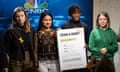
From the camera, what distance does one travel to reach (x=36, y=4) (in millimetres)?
4320

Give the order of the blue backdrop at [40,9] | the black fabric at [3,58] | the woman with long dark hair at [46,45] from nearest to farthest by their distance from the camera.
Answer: the black fabric at [3,58] → the woman with long dark hair at [46,45] → the blue backdrop at [40,9]

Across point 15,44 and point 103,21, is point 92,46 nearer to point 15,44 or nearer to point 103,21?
point 103,21

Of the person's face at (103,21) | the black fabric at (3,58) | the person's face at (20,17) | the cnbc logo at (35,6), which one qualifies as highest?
the cnbc logo at (35,6)

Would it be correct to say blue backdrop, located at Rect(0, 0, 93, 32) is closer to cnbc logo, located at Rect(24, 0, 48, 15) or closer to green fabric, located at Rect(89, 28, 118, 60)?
cnbc logo, located at Rect(24, 0, 48, 15)

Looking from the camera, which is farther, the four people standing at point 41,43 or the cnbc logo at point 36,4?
the cnbc logo at point 36,4

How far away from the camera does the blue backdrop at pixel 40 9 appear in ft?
13.7

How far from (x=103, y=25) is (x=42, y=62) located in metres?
0.92

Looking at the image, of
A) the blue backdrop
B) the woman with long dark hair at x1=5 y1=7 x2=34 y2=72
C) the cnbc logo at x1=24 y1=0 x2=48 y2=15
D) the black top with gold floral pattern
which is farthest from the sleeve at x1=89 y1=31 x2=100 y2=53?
the cnbc logo at x1=24 y1=0 x2=48 y2=15

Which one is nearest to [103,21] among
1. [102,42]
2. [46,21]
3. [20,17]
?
[102,42]

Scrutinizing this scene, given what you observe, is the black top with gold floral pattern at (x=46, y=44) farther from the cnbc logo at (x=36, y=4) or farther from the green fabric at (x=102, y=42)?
the cnbc logo at (x=36, y=4)

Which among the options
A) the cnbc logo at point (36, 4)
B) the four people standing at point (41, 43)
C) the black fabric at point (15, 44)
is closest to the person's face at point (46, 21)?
the four people standing at point (41, 43)

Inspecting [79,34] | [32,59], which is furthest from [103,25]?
[32,59]

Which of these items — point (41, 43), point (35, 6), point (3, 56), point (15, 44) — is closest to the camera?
point (3, 56)

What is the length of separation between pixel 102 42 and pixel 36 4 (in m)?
1.41
